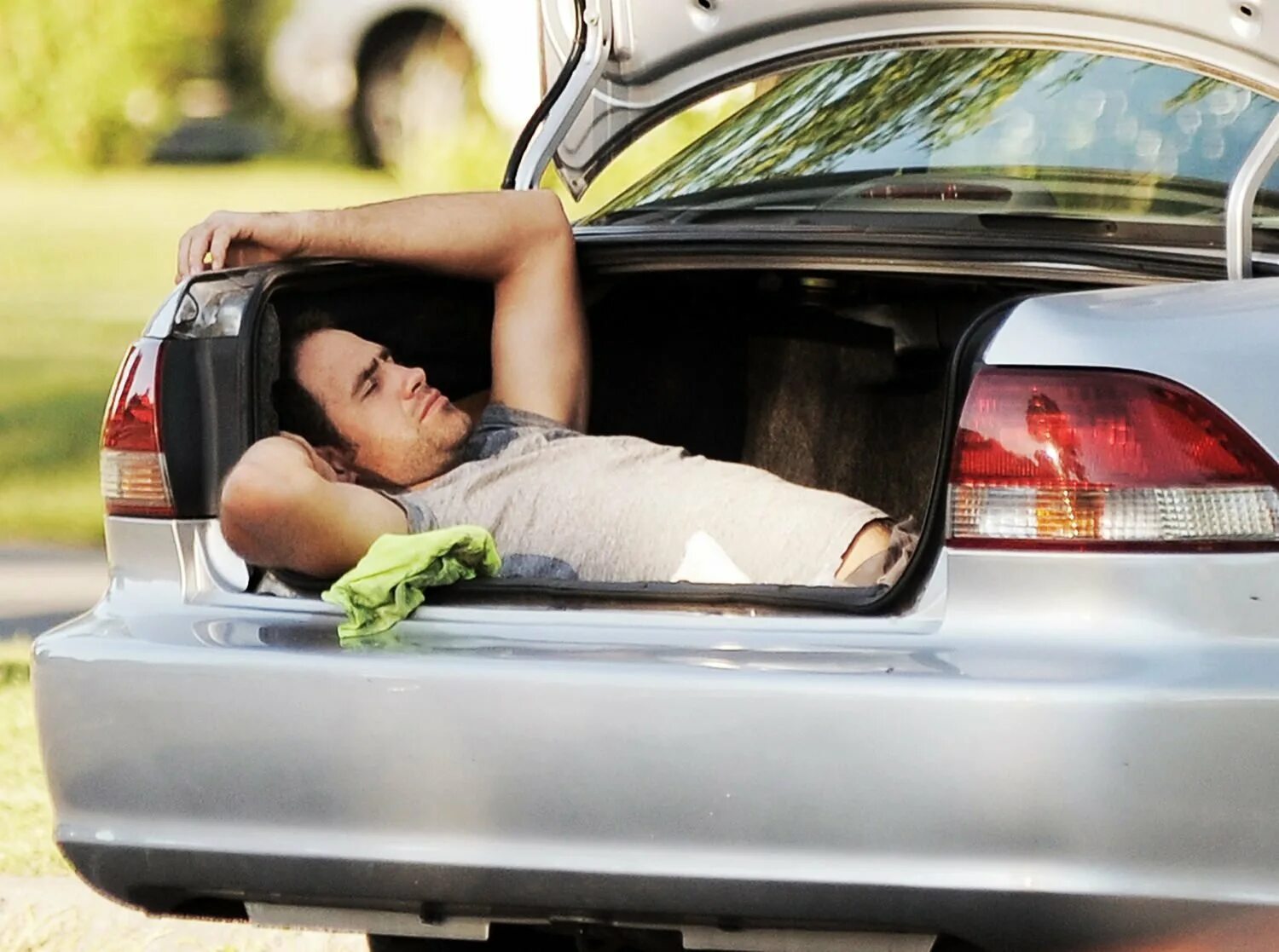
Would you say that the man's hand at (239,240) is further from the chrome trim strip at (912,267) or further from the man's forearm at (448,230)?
the chrome trim strip at (912,267)

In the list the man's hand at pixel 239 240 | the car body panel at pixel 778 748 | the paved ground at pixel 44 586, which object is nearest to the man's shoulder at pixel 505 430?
the man's hand at pixel 239 240

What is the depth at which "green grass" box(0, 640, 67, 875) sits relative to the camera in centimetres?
419

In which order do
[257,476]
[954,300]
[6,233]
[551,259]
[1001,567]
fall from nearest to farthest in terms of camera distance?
[1001,567]
[257,476]
[551,259]
[954,300]
[6,233]

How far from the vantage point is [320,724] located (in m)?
2.60

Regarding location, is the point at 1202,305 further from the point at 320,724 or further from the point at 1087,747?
the point at 320,724

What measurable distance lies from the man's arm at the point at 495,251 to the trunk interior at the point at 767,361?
12 cm

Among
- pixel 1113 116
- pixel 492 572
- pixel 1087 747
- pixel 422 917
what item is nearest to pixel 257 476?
pixel 492 572

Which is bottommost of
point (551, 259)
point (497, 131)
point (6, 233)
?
point (6, 233)

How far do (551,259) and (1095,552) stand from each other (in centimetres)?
130

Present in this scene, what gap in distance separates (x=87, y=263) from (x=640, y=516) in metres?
13.3

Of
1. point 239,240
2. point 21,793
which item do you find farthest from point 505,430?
point 21,793

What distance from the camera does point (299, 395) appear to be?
3.30 m

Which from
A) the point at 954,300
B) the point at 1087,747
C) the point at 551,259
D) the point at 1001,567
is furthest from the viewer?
the point at 954,300

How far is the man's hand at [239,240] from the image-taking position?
3.28 meters
